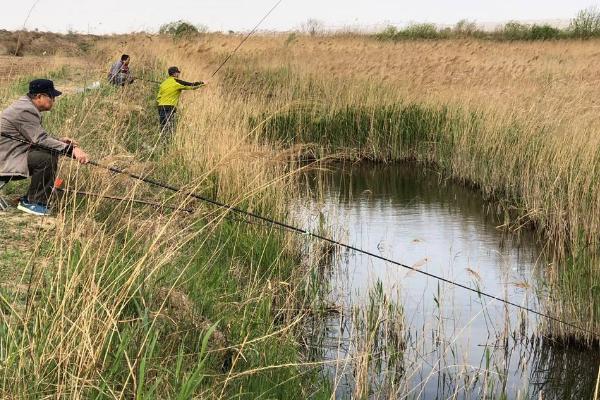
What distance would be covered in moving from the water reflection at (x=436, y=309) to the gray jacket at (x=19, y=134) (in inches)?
80.8

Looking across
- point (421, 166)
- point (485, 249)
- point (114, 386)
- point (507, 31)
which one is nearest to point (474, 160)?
point (421, 166)

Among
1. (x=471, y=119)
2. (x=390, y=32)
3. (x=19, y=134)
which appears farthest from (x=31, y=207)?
(x=390, y=32)

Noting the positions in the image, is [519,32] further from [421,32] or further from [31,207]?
[31,207]

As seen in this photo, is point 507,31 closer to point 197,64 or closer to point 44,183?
point 197,64

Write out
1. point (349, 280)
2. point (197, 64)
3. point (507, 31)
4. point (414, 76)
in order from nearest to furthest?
point (349, 280)
point (414, 76)
point (197, 64)
point (507, 31)

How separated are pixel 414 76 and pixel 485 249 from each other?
7.29 m

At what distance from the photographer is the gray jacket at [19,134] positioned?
5402mm

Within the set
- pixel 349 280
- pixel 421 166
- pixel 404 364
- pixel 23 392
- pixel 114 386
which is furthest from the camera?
pixel 421 166

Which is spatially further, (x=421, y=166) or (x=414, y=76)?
(x=414, y=76)

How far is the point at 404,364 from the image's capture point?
183 inches

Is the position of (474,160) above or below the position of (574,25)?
below

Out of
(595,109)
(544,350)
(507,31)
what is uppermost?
(507,31)

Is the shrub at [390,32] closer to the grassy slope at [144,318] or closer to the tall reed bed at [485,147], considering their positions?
the tall reed bed at [485,147]

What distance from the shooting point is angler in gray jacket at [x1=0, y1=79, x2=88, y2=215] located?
542 cm
